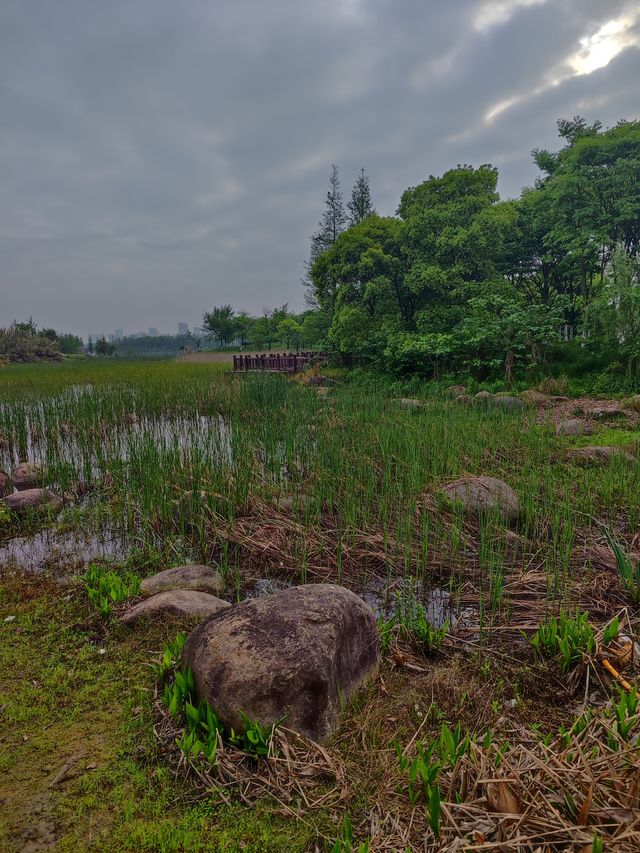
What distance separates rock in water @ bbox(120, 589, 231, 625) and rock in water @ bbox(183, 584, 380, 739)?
0.69 meters

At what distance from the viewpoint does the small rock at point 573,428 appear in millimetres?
7066

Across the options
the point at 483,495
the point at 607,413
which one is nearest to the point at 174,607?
the point at 483,495

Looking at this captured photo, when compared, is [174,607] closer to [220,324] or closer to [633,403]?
[633,403]

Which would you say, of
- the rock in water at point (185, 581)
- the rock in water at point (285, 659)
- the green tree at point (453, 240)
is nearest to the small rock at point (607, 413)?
the green tree at point (453, 240)

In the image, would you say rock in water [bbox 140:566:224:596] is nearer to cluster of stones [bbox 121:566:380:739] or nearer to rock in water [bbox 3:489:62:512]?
cluster of stones [bbox 121:566:380:739]

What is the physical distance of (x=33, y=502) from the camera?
15.8ft

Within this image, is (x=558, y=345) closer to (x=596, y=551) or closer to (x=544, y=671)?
(x=596, y=551)

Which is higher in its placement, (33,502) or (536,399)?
(536,399)

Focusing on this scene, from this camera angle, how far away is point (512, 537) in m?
3.67

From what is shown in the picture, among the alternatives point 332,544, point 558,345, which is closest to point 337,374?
point 558,345

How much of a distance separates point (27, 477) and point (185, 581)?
3761 mm

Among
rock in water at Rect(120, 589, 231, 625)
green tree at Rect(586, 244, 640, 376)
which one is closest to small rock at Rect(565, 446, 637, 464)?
rock in water at Rect(120, 589, 231, 625)

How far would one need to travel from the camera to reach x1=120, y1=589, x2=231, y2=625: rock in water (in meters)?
2.78

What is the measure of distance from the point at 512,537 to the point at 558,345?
37.7 feet
